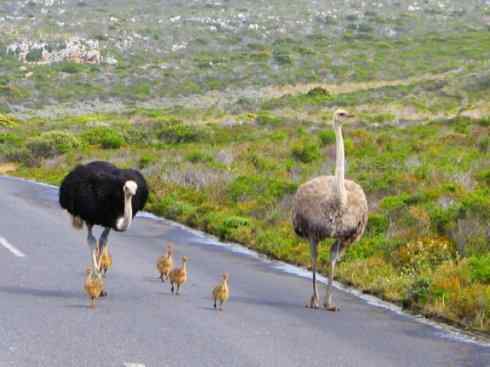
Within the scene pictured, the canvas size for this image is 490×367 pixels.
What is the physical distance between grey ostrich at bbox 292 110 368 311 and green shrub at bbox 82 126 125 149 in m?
24.2

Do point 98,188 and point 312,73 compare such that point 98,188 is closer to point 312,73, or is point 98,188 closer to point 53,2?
point 312,73

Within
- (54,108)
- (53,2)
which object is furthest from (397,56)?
→ (53,2)

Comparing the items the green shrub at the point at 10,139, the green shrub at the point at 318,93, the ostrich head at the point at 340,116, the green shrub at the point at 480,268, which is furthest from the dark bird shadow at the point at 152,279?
the green shrub at the point at 318,93

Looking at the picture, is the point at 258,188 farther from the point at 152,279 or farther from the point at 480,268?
the point at 480,268

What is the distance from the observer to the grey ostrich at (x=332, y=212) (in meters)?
11.4

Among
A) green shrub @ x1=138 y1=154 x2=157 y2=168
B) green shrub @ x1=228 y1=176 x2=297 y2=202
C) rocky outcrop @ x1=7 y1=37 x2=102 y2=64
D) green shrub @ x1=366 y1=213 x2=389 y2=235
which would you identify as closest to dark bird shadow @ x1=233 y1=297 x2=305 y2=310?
green shrub @ x1=366 y1=213 x2=389 y2=235

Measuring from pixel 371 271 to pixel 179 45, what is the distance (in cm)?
8861

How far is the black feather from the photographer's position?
11805 millimetres

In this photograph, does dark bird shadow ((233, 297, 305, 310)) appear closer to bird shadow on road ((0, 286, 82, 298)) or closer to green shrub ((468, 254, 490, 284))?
bird shadow on road ((0, 286, 82, 298))

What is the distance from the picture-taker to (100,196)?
11836 millimetres

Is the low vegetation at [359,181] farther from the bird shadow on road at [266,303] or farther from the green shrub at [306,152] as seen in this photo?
the bird shadow on road at [266,303]

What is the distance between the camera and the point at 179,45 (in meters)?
101

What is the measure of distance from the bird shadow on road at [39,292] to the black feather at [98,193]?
901mm

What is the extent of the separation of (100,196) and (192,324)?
2.39 metres
